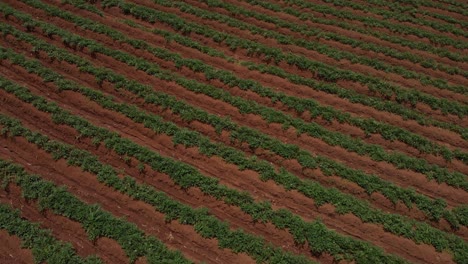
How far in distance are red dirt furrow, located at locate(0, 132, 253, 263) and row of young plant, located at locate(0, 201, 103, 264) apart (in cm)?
126

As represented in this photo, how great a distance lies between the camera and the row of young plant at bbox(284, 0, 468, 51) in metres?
15.3

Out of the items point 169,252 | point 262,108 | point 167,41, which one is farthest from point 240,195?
point 167,41

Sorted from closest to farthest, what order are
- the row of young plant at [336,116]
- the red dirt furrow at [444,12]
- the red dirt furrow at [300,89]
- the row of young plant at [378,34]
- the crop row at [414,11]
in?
the row of young plant at [336,116]
the red dirt furrow at [300,89]
the row of young plant at [378,34]
the crop row at [414,11]
the red dirt furrow at [444,12]

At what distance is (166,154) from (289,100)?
454 centimetres

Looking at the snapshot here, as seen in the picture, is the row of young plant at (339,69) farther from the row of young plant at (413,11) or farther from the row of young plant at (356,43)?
the row of young plant at (413,11)

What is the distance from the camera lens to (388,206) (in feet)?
34.2

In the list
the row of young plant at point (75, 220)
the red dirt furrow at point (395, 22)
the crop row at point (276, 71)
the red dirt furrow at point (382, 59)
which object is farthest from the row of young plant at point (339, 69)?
the row of young plant at point (75, 220)

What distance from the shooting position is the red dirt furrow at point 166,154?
32.2 feet

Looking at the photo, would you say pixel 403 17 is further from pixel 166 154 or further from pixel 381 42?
pixel 166 154

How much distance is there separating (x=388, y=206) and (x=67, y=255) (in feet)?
28.1

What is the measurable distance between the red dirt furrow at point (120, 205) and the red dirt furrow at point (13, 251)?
5.86 ft

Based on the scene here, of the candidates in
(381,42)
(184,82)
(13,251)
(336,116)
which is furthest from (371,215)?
(13,251)

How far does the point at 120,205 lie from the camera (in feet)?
33.4

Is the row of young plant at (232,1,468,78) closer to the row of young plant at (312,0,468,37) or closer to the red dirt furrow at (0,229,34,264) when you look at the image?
the row of young plant at (312,0,468,37)
